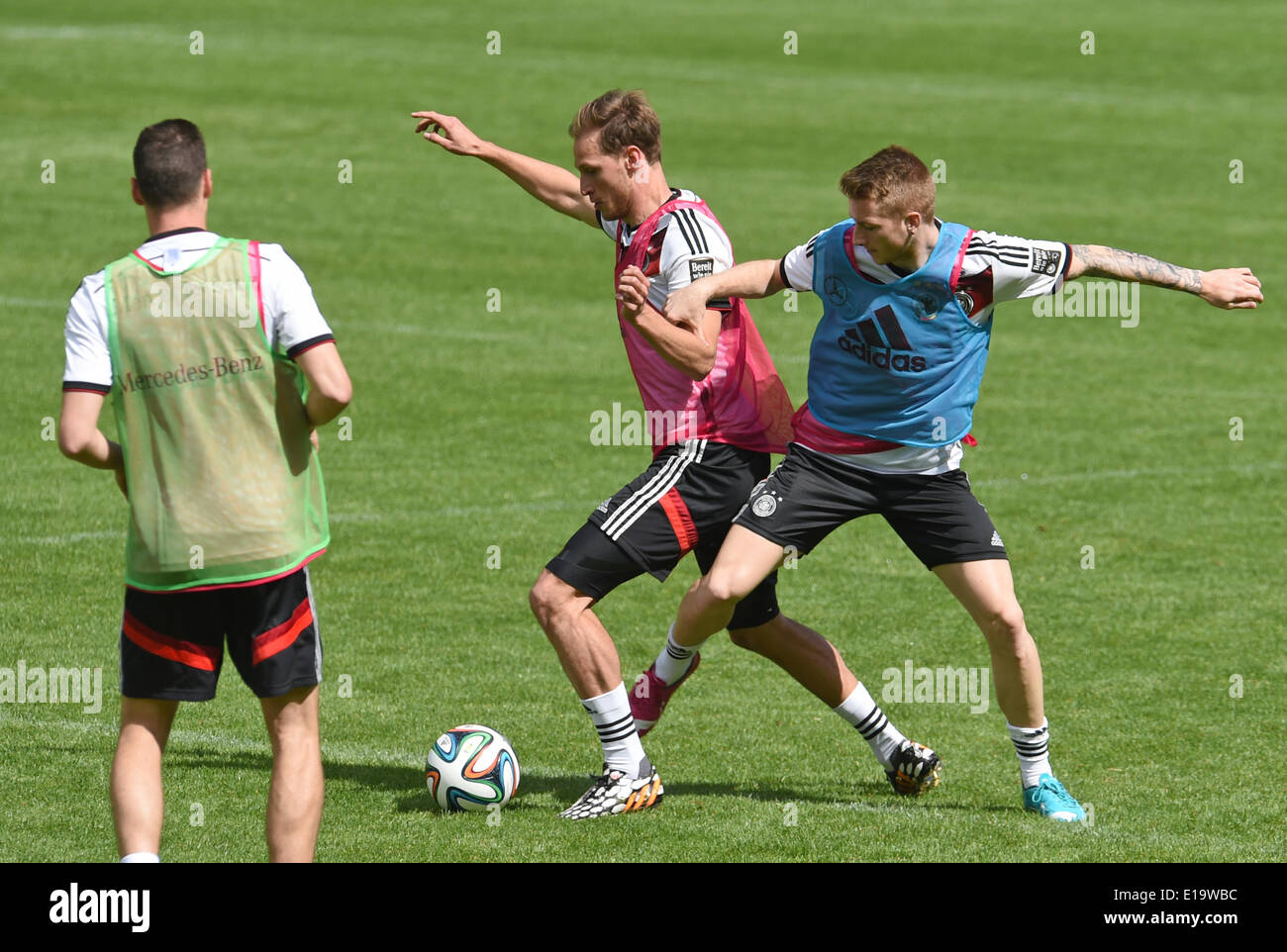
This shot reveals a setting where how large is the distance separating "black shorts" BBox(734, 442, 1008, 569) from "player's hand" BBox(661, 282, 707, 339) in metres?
0.70

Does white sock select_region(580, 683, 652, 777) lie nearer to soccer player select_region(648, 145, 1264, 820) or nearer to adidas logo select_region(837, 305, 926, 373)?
soccer player select_region(648, 145, 1264, 820)

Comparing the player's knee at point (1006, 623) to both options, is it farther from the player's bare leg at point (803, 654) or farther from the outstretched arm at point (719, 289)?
the outstretched arm at point (719, 289)

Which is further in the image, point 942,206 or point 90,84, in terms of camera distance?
point 90,84

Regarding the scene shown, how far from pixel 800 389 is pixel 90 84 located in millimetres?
17749

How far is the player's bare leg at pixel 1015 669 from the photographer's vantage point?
7.04 meters

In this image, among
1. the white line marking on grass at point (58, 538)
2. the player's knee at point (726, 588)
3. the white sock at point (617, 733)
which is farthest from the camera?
the white line marking on grass at point (58, 538)

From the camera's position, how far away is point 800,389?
15703 millimetres

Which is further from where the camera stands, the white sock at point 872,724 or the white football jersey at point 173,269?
the white sock at point 872,724

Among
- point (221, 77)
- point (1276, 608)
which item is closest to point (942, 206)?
point (221, 77)

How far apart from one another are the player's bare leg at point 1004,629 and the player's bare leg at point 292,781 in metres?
2.58

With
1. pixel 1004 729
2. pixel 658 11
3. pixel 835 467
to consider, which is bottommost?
pixel 1004 729

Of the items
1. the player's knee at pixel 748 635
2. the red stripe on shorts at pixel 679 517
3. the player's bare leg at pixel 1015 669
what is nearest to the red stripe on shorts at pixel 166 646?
A: the red stripe on shorts at pixel 679 517
